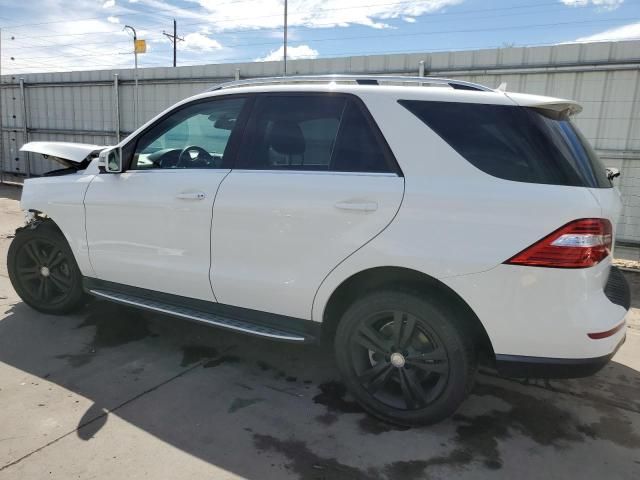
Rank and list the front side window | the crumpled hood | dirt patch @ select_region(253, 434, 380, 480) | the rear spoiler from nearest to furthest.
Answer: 1. dirt patch @ select_region(253, 434, 380, 480)
2. the rear spoiler
3. the front side window
4. the crumpled hood

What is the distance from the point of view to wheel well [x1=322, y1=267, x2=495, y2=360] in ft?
8.77

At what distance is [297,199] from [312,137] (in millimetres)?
436

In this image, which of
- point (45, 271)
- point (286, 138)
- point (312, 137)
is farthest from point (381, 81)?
point (45, 271)

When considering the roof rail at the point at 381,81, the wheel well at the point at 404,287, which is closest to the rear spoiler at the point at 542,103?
the roof rail at the point at 381,81

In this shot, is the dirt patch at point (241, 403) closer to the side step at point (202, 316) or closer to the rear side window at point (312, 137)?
the side step at point (202, 316)

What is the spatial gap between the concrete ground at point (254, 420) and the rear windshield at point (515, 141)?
4.67 ft

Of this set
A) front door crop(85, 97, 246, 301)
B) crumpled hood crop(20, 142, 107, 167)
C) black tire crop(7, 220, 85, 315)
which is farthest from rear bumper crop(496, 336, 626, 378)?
crumpled hood crop(20, 142, 107, 167)

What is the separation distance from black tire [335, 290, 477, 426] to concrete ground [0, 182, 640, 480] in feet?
0.48

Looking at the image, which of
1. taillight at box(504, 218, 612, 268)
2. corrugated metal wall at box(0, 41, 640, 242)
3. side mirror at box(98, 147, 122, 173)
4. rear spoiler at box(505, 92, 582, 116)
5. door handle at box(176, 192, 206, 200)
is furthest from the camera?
corrugated metal wall at box(0, 41, 640, 242)

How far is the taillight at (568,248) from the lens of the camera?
235 cm

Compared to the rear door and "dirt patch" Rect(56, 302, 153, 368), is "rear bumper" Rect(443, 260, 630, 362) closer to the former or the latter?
the rear door

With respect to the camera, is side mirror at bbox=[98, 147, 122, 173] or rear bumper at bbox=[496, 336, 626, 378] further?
side mirror at bbox=[98, 147, 122, 173]

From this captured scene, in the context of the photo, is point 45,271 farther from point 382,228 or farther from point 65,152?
point 382,228

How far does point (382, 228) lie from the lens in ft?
8.82
